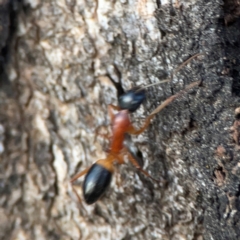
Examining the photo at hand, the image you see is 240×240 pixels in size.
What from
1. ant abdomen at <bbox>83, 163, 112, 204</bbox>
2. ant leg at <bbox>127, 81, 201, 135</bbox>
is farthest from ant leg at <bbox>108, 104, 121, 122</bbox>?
ant abdomen at <bbox>83, 163, 112, 204</bbox>

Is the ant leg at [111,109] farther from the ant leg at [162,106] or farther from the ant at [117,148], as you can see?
the ant leg at [162,106]

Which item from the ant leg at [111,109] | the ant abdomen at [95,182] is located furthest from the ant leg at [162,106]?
the ant abdomen at [95,182]

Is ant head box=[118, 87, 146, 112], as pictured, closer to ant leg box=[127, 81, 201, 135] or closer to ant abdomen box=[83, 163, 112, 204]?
ant leg box=[127, 81, 201, 135]

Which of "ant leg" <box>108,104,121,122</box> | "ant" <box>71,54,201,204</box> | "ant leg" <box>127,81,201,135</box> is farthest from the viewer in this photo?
"ant leg" <box>108,104,121,122</box>

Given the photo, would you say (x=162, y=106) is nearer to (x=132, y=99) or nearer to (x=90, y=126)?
(x=132, y=99)

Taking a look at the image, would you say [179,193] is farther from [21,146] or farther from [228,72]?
[21,146]

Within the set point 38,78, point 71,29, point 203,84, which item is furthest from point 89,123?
point 203,84
